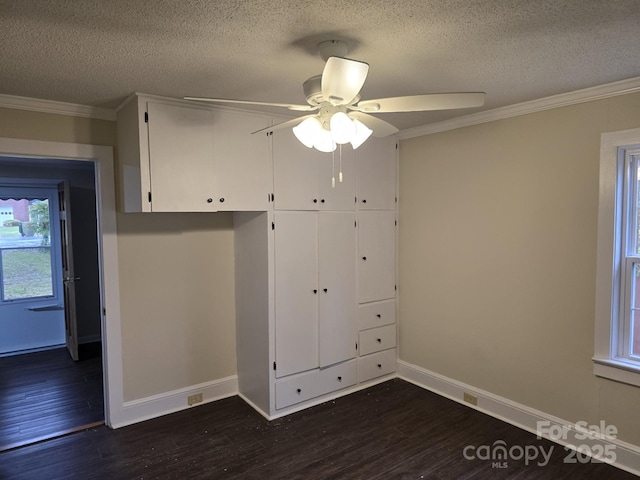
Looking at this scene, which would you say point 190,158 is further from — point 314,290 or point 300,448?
point 300,448

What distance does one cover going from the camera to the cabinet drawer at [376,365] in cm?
374

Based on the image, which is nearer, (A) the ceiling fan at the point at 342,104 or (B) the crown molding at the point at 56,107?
(A) the ceiling fan at the point at 342,104

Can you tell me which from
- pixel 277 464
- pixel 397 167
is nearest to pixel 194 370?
pixel 277 464

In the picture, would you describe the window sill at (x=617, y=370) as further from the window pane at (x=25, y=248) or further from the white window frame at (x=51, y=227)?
the window pane at (x=25, y=248)

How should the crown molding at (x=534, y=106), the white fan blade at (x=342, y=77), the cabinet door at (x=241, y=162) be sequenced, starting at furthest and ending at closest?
1. the cabinet door at (x=241, y=162)
2. the crown molding at (x=534, y=106)
3. the white fan blade at (x=342, y=77)

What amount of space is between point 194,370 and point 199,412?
0.33m

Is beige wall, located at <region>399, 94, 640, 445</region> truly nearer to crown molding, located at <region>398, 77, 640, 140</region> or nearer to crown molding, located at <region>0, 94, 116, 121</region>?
crown molding, located at <region>398, 77, 640, 140</region>

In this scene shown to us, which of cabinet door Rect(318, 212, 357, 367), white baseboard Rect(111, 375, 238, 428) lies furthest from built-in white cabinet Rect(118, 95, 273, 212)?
white baseboard Rect(111, 375, 238, 428)

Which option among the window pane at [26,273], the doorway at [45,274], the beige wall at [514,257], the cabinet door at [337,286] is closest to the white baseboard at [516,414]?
the beige wall at [514,257]

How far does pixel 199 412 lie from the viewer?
3.29 meters

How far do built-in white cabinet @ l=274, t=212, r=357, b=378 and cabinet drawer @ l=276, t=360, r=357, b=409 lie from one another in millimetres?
63

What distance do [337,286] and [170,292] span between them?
1353mm

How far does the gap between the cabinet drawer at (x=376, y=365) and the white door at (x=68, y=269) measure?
3154mm

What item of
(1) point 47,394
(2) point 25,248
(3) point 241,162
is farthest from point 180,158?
(2) point 25,248
